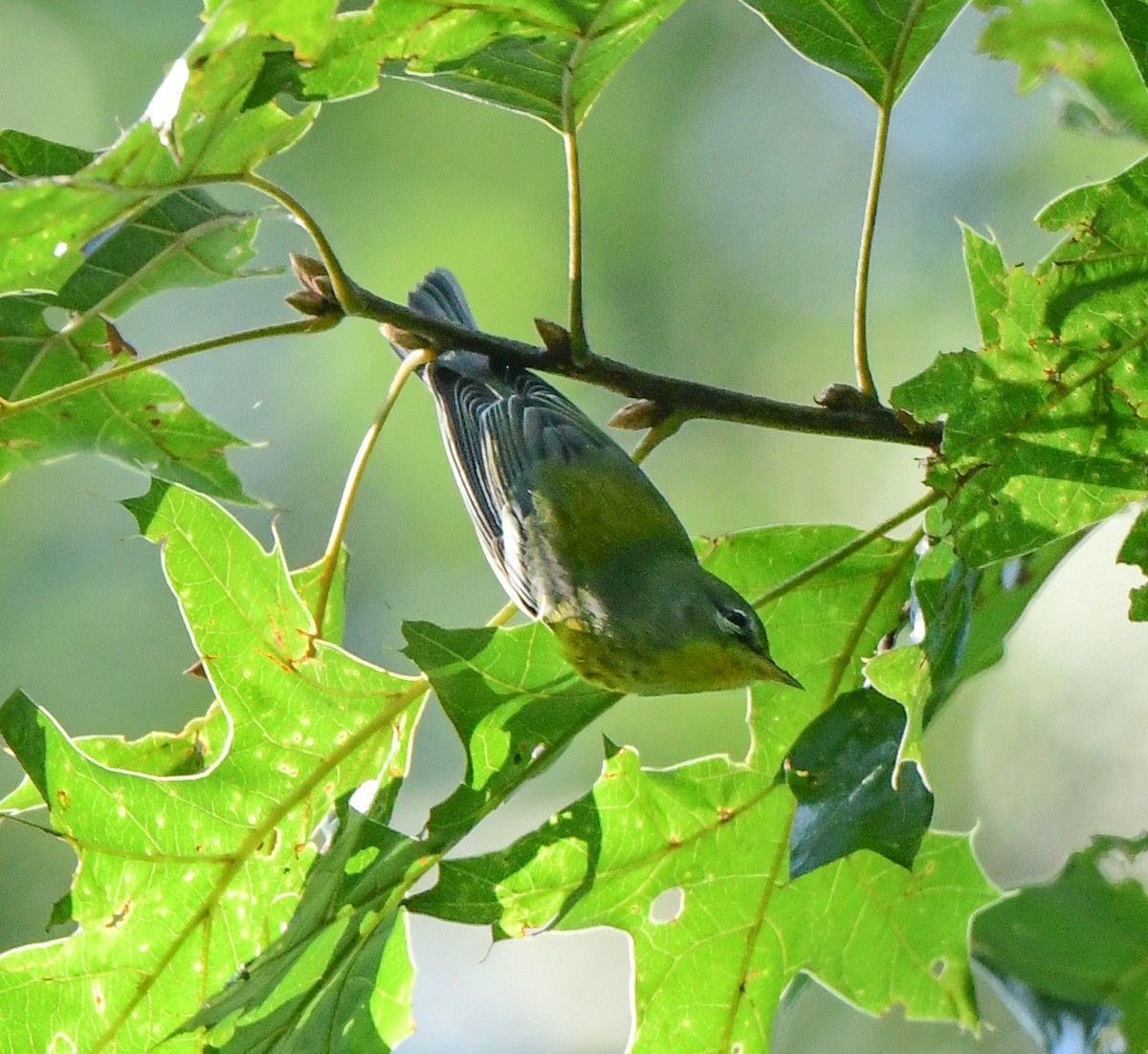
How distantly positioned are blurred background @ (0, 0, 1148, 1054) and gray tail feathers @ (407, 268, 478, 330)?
2771 millimetres

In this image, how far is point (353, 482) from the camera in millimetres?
2205

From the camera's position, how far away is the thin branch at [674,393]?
1.93 meters

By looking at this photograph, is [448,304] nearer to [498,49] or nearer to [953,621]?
[498,49]

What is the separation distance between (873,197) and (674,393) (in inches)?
16.2

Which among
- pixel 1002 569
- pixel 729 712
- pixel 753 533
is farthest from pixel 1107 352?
pixel 729 712

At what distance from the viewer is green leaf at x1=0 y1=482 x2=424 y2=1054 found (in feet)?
6.51

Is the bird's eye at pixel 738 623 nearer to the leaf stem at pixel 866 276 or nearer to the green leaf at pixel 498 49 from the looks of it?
the leaf stem at pixel 866 276

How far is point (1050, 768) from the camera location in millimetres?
7844

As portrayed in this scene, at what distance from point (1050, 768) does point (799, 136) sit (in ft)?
15.0

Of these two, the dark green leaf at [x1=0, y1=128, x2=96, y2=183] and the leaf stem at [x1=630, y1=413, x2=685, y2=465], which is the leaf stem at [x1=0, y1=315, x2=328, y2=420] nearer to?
the dark green leaf at [x1=0, y1=128, x2=96, y2=183]

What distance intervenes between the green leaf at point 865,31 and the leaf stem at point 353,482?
0.72m

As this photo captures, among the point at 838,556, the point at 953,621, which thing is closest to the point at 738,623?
the point at 838,556

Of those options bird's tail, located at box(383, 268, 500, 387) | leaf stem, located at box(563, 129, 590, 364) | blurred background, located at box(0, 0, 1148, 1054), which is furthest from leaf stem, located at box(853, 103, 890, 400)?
blurred background, located at box(0, 0, 1148, 1054)

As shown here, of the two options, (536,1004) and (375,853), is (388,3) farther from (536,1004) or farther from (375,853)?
(536,1004)
